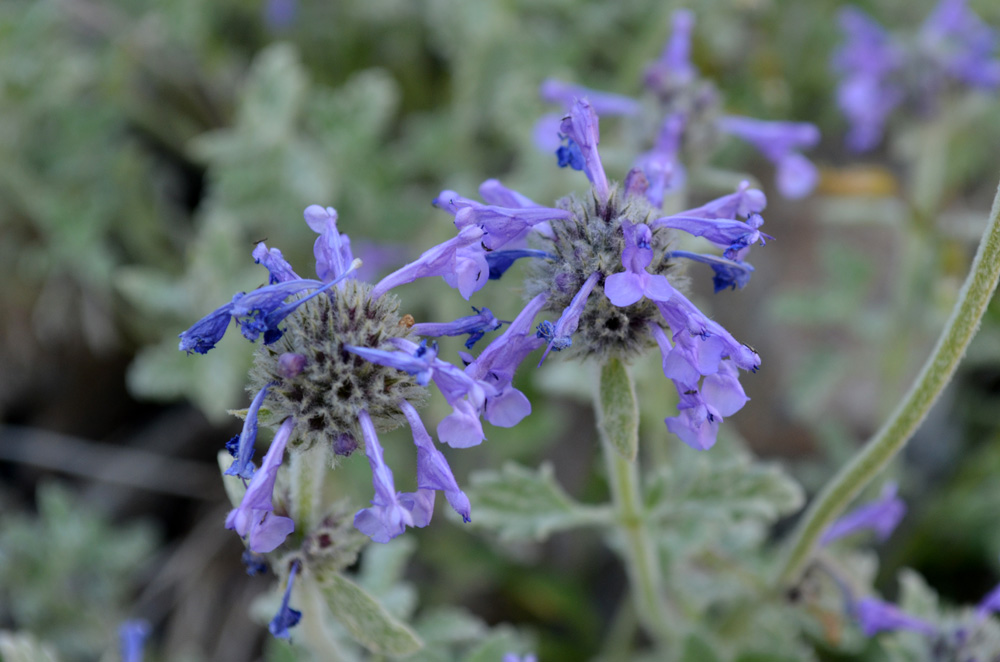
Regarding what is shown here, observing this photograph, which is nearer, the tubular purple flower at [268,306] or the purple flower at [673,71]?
the tubular purple flower at [268,306]

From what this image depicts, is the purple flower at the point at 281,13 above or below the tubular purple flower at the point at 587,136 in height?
above

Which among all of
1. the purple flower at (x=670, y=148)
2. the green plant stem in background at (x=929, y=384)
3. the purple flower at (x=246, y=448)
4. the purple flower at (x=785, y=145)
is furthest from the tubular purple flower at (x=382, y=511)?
the purple flower at (x=785, y=145)

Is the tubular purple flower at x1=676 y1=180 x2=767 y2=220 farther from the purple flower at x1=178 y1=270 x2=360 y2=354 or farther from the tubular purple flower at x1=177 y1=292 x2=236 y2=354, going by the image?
the tubular purple flower at x1=177 y1=292 x2=236 y2=354

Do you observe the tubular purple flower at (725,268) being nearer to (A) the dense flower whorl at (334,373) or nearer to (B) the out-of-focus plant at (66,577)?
(A) the dense flower whorl at (334,373)

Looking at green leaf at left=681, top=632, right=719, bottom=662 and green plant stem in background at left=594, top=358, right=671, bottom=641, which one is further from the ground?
green plant stem in background at left=594, top=358, right=671, bottom=641

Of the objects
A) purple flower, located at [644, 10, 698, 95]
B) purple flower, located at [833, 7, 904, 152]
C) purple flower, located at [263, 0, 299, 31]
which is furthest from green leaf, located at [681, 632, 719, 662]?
purple flower, located at [263, 0, 299, 31]
